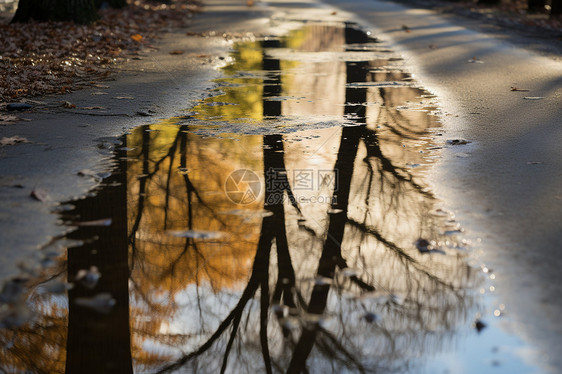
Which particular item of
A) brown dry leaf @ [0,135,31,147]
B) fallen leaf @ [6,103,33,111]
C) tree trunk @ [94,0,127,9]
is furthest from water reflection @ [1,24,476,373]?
tree trunk @ [94,0,127,9]

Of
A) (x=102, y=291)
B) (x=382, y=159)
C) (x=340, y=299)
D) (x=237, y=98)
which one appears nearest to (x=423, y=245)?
(x=340, y=299)

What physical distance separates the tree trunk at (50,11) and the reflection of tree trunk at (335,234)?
1008cm

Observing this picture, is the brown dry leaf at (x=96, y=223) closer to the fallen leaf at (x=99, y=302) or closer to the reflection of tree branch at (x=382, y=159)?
the fallen leaf at (x=99, y=302)

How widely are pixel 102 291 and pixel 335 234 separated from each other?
1.51 m

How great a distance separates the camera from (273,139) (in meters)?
6.96

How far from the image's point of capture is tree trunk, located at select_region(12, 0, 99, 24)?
645 inches

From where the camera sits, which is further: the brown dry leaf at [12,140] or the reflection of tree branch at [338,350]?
the brown dry leaf at [12,140]

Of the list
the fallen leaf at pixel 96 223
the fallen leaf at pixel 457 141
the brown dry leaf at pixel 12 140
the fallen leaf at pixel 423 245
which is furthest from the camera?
the fallen leaf at pixel 457 141

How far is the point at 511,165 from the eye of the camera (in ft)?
19.6

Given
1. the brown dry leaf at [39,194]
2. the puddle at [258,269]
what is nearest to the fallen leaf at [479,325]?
the puddle at [258,269]

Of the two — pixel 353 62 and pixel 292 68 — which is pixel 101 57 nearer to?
pixel 292 68

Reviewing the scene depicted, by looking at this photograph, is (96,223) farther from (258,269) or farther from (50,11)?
(50,11)

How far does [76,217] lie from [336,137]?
10.1 ft

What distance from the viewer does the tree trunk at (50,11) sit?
1638 centimetres
